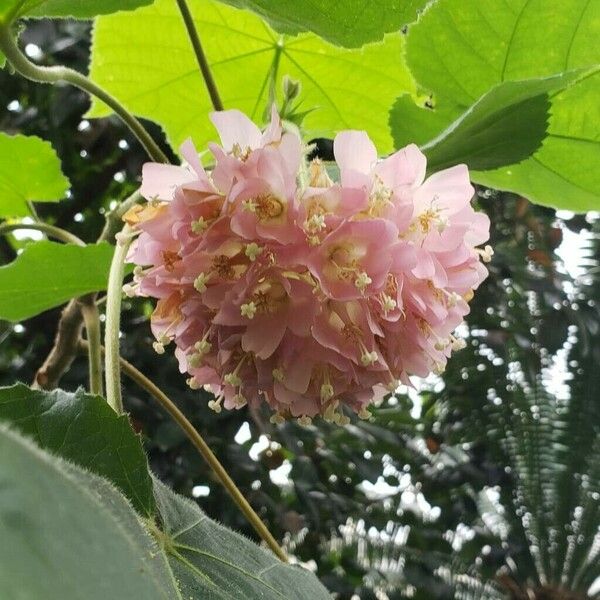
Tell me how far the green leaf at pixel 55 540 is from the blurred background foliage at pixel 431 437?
2.57 feet

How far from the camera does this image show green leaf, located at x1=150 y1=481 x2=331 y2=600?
0.34 meters

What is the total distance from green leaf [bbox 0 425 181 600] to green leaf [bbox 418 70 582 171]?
338 mm

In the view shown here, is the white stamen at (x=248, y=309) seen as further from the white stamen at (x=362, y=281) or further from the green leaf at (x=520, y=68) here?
the green leaf at (x=520, y=68)

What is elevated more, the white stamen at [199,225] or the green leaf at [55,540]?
the white stamen at [199,225]

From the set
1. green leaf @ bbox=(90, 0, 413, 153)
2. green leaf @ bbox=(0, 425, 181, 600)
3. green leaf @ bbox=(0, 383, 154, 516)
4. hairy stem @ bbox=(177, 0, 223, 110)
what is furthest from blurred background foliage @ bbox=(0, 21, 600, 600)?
green leaf @ bbox=(0, 425, 181, 600)

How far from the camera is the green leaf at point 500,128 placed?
425 millimetres

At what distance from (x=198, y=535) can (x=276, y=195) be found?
6.2 inches

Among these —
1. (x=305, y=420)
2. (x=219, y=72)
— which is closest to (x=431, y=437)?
(x=219, y=72)

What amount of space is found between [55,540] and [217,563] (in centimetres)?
25

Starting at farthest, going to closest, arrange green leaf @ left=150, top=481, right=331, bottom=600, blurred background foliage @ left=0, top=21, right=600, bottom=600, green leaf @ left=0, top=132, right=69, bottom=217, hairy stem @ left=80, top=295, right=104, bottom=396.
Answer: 1. blurred background foliage @ left=0, top=21, right=600, bottom=600
2. green leaf @ left=0, top=132, right=69, bottom=217
3. hairy stem @ left=80, top=295, right=104, bottom=396
4. green leaf @ left=150, top=481, right=331, bottom=600

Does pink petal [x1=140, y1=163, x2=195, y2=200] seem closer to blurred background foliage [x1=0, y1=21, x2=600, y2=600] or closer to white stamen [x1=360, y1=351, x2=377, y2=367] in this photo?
white stamen [x1=360, y1=351, x2=377, y2=367]

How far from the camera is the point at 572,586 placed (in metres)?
2.54

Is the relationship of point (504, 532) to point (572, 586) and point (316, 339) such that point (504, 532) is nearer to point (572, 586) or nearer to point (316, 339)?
point (572, 586)

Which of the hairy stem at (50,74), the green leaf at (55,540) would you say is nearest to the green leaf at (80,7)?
the hairy stem at (50,74)
